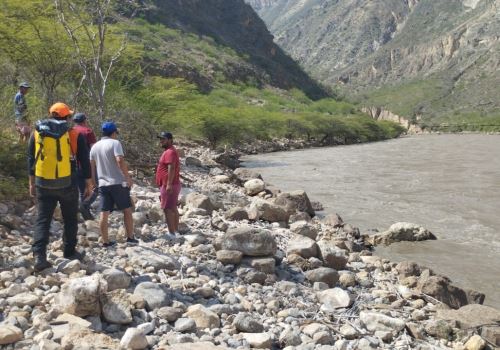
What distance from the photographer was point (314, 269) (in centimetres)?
812

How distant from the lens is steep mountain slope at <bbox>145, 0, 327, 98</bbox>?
323 ft

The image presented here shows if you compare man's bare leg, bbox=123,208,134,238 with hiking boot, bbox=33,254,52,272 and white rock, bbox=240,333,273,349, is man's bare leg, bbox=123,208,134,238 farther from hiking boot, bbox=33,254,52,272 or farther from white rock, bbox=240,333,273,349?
white rock, bbox=240,333,273,349

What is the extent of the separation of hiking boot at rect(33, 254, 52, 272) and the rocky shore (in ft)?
0.31

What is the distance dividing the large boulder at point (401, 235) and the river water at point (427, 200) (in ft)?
0.85

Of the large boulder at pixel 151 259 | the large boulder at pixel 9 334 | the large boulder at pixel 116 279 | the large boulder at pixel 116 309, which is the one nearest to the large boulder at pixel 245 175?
the large boulder at pixel 151 259

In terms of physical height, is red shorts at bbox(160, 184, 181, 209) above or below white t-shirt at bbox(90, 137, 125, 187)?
below

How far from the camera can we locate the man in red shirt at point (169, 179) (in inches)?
336

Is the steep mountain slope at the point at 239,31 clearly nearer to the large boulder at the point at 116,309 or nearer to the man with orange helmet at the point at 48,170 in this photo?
the man with orange helmet at the point at 48,170

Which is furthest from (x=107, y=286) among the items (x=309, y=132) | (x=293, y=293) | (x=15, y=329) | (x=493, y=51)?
(x=493, y=51)

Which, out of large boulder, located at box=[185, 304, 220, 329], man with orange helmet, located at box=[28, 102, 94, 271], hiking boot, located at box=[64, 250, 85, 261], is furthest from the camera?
hiking boot, located at box=[64, 250, 85, 261]

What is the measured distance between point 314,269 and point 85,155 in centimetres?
395

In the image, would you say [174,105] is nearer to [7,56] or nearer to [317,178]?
[317,178]

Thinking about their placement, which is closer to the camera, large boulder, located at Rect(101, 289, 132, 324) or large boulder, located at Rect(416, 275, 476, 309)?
large boulder, located at Rect(101, 289, 132, 324)

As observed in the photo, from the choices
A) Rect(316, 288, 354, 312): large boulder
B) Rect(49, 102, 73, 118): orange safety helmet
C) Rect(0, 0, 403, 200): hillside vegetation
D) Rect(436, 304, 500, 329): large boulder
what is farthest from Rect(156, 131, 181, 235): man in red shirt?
Rect(436, 304, 500, 329): large boulder
